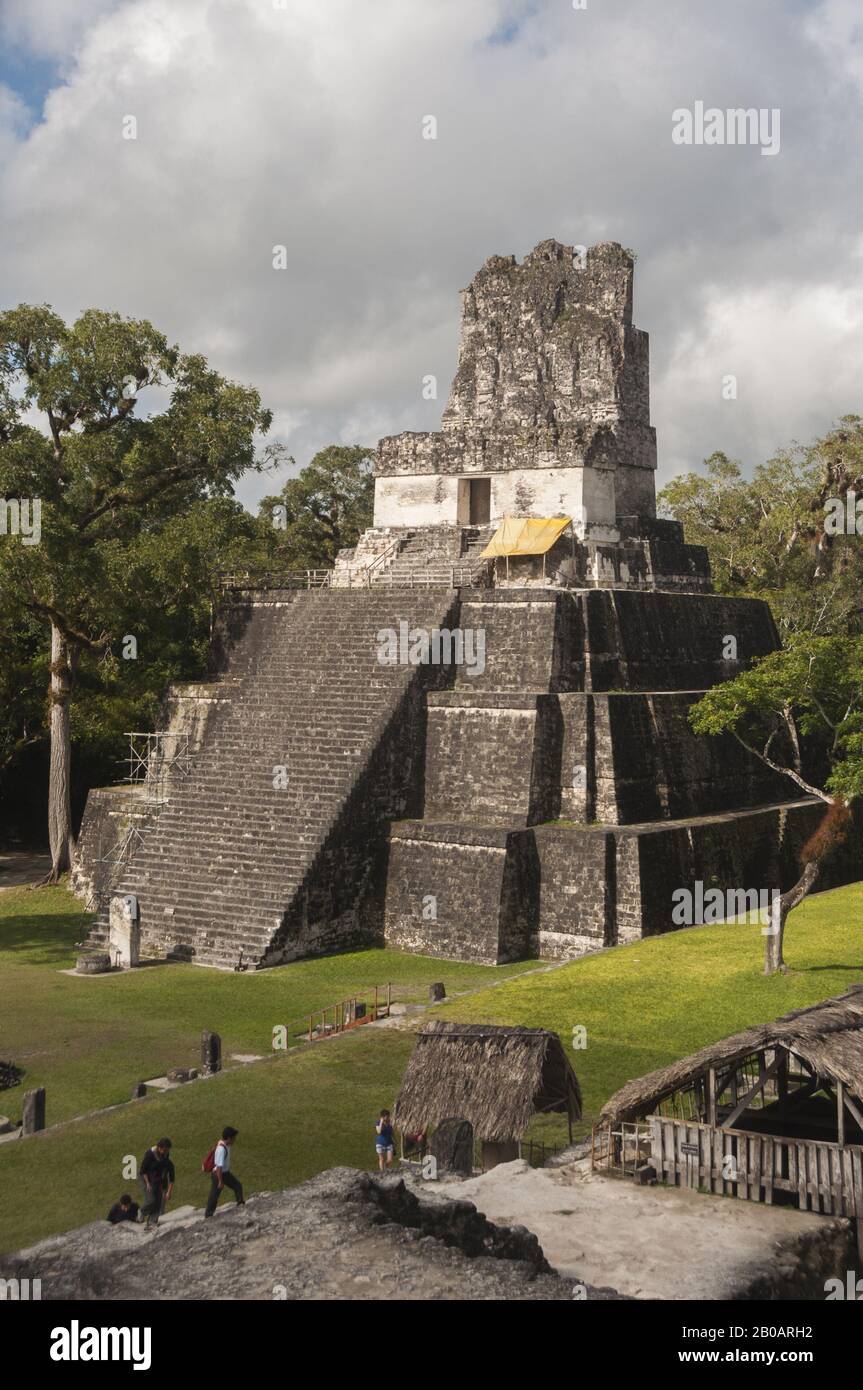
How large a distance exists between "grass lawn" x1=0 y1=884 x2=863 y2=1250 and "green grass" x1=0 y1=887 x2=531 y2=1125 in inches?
1.3

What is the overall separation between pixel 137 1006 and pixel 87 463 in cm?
1061

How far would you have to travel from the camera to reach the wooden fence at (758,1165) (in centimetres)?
998

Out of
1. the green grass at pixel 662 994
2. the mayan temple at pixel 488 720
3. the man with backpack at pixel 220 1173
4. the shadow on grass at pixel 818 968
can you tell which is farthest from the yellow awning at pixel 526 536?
the man with backpack at pixel 220 1173

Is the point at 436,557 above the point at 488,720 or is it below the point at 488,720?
above

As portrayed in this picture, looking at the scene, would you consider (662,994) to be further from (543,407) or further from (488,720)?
(543,407)

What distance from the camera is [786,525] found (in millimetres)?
35219

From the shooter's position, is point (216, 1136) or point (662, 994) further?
point (662, 994)

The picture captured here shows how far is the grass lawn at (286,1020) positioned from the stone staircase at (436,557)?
729 cm

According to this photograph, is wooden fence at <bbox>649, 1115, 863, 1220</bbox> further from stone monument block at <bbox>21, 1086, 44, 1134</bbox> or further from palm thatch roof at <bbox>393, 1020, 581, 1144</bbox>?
stone monument block at <bbox>21, 1086, 44, 1134</bbox>

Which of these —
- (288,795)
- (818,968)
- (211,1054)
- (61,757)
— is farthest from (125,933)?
(818,968)

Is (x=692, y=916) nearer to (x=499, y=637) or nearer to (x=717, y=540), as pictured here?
(x=499, y=637)

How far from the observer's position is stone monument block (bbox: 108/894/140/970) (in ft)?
60.0

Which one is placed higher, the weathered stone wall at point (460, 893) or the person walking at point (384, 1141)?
the weathered stone wall at point (460, 893)

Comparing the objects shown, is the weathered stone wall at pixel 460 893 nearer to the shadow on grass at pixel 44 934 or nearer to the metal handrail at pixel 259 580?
the shadow on grass at pixel 44 934
